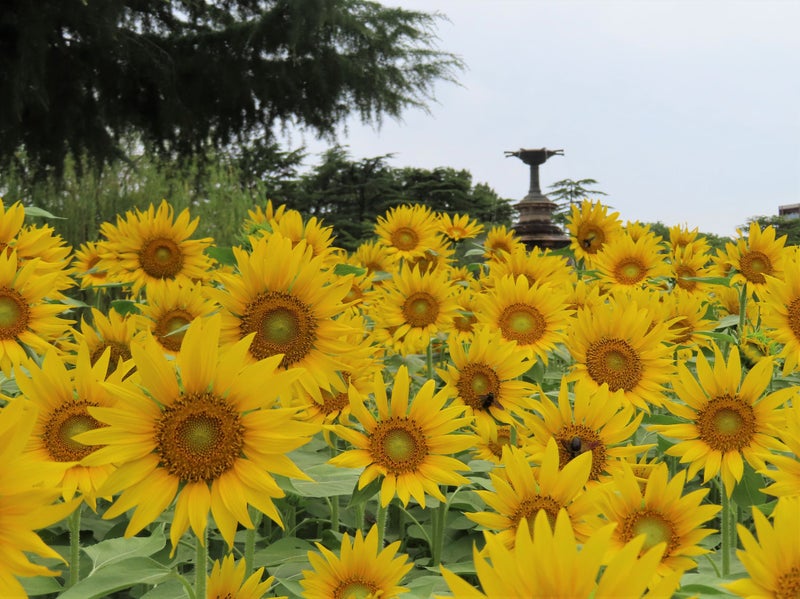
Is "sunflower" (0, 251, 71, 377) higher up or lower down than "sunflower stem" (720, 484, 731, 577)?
higher up

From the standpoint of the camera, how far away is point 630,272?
11.7 ft

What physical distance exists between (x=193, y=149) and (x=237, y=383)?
13.0 meters

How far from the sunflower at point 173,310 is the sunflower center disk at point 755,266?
2062 mm

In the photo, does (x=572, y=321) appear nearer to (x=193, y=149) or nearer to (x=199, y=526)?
(x=199, y=526)

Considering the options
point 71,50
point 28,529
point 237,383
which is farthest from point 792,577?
point 71,50

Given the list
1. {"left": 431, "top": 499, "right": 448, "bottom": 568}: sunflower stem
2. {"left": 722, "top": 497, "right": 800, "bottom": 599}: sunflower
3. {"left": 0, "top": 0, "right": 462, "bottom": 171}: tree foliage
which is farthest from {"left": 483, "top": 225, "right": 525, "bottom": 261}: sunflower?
{"left": 0, "top": 0, "right": 462, "bottom": 171}: tree foliage

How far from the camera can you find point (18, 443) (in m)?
0.88

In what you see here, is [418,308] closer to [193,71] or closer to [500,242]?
[500,242]

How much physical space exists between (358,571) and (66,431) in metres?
0.62

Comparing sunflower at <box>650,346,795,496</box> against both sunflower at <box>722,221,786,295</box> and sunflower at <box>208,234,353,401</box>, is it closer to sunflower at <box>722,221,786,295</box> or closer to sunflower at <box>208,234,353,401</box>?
sunflower at <box>208,234,353,401</box>

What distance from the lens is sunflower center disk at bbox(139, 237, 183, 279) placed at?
280 cm

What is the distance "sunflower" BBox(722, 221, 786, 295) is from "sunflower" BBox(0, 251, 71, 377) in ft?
7.96

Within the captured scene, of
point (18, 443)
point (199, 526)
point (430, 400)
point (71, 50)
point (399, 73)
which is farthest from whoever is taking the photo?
point (399, 73)

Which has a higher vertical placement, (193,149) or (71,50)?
(71,50)
